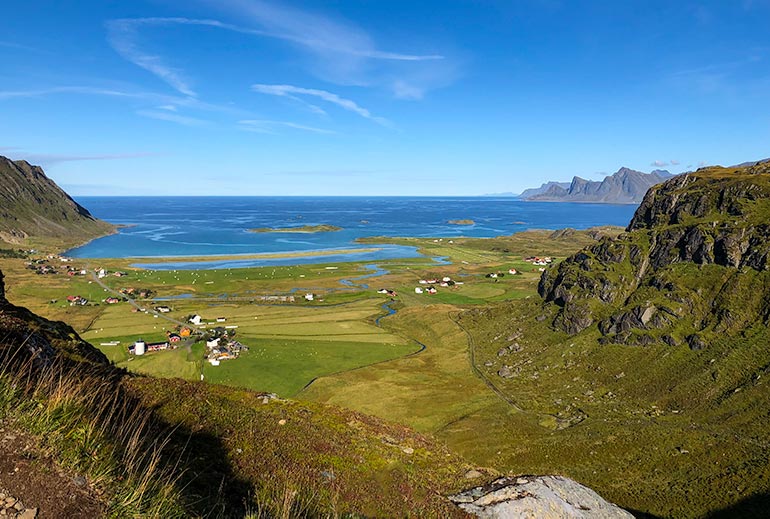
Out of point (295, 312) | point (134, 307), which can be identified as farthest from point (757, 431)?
point (134, 307)

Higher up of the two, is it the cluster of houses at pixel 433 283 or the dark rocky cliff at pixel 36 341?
the dark rocky cliff at pixel 36 341

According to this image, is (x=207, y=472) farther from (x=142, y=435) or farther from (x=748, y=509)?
(x=748, y=509)

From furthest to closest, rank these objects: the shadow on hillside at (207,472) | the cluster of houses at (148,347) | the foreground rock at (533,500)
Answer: the cluster of houses at (148,347)
the foreground rock at (533,500)
the shadow on hillside at (207,472)

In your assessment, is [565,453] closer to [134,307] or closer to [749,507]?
[749,507]

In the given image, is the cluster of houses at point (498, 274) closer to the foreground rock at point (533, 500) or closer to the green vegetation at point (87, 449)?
the foreground rock at point (533, 500)

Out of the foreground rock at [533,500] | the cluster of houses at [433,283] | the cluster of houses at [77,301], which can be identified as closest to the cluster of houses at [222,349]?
the cluster of houses at [77,301]

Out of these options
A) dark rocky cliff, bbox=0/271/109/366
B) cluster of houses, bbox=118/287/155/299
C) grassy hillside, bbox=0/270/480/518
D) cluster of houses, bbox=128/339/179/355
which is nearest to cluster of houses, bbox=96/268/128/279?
cluster of houses, bbox=118/287/155/299
